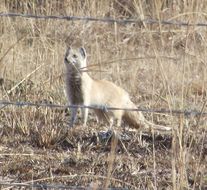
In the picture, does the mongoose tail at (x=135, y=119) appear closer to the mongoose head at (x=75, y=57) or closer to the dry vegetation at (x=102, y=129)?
the dry vegetation at (x=102, y=129)

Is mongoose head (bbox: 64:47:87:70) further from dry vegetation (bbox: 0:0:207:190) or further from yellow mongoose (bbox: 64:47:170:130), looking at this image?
dry vegetation (bbox: 0:0:207:190)

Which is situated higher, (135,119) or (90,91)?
(90,91)

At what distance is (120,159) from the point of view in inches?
168

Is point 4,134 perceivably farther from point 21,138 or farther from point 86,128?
point 86,128

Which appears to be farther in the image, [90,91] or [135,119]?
[90,91]

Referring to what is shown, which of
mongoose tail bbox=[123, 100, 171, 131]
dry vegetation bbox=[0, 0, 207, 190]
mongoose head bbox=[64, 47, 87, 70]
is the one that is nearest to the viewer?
dry vegetation bbox=[0, 0, 207, 190]

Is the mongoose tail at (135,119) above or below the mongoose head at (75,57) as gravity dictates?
below

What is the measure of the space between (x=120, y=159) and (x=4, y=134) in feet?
3.23

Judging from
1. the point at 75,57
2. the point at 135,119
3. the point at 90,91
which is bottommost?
the point at 135,119

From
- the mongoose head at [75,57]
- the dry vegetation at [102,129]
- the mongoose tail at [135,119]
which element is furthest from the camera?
the mongoose head at [75,57]

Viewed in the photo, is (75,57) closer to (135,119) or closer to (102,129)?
(135,119)

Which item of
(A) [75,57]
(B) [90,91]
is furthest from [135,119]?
(A) [75,57]

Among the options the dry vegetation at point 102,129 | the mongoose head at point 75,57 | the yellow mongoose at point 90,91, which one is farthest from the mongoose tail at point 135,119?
the mongoose head at point 75,57

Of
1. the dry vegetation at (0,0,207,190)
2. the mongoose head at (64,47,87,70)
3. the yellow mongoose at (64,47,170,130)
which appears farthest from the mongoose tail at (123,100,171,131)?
the mongoose head at (64,47,87,70)
